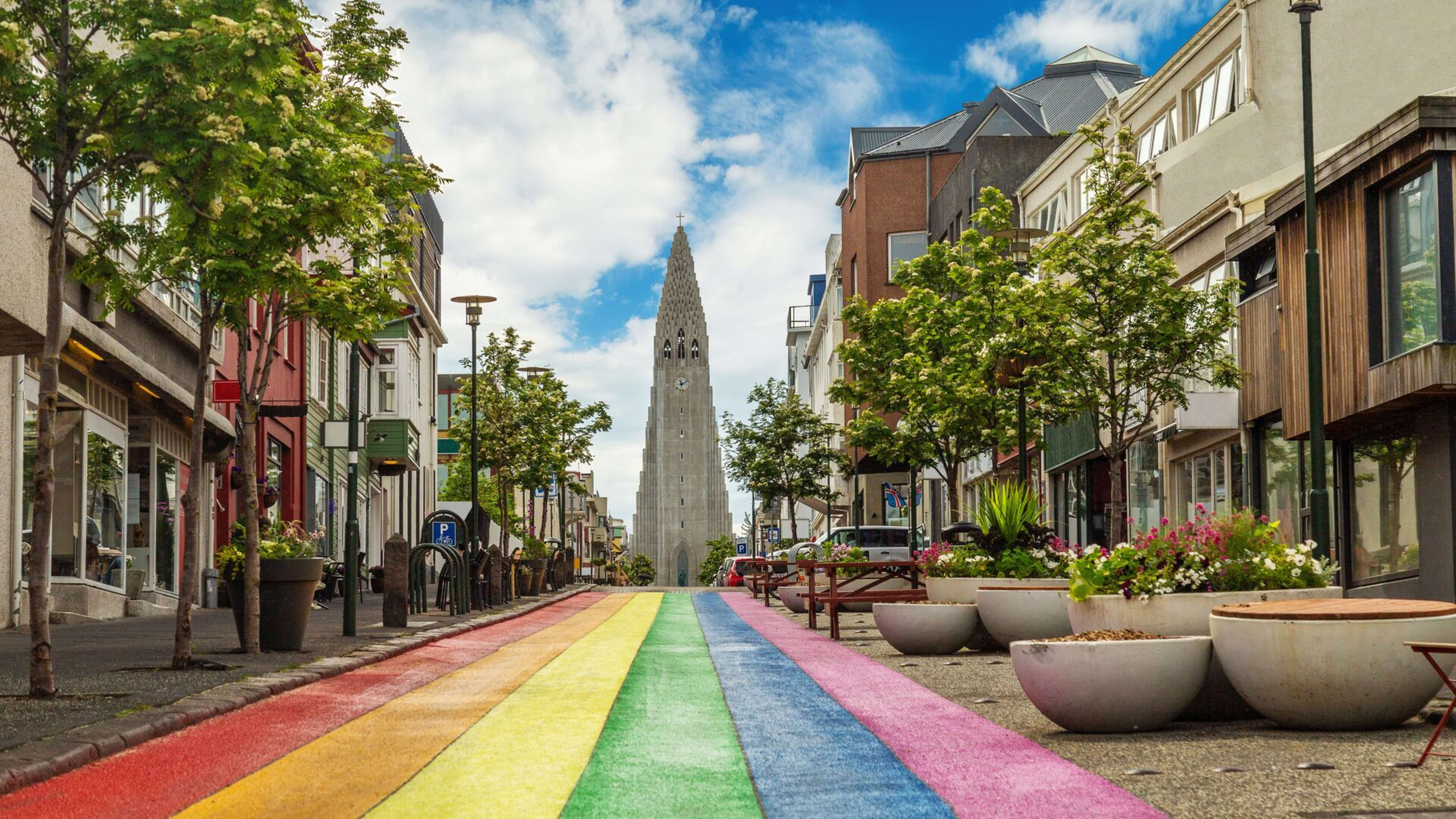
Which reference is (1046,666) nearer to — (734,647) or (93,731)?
(93,731)

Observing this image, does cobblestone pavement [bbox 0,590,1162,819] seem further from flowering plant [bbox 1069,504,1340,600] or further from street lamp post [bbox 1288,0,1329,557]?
street lamp post [bbox 1288,0,1329,557]

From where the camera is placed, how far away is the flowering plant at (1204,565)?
995 cm

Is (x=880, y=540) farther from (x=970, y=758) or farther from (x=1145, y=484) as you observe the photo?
(x=970, y=758)

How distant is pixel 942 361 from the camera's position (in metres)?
32.4

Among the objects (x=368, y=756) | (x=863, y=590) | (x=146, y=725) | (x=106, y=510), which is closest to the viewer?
(x=368, y=756)

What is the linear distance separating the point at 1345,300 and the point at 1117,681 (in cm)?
1442

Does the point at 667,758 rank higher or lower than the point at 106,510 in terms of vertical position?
lower

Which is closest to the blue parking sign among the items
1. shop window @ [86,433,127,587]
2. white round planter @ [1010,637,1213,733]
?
shop window @ [86,433,127,587]

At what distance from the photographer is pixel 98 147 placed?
35.8 ft

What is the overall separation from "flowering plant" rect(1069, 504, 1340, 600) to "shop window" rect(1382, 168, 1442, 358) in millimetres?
9897

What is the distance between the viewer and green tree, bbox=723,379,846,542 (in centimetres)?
6178

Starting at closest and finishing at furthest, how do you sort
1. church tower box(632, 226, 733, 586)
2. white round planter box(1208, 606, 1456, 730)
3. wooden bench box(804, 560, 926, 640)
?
1. white round planter box(1208, 606, 1456, 730)
2. wooden bench box(804, 560, 926, 640)
3. church tower box(632, 226, 733, 586)

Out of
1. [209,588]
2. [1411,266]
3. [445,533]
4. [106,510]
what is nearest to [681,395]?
[445,533]

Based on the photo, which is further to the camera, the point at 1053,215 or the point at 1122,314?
the point at 1053,215
